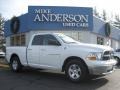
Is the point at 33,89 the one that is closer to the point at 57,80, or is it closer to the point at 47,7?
the point at 57,80

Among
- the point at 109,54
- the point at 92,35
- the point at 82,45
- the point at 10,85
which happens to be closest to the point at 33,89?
the point at 10,85

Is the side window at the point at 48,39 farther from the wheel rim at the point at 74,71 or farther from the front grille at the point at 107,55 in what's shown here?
the front grille at the point at 107,55

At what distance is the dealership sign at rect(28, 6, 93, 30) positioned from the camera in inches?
1007

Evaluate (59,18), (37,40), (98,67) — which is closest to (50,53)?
(37,40)

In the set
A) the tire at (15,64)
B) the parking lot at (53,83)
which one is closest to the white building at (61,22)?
the tire at (15,64)

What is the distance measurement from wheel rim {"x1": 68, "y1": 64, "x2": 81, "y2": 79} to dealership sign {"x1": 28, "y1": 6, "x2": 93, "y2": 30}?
1531 centimetres

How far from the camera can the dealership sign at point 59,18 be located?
1007 inches

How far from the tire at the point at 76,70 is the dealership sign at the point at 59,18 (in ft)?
50.0

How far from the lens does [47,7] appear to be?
25.9m

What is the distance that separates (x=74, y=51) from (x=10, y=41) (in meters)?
23.1

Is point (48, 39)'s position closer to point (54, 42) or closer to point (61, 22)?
point (54, 42)

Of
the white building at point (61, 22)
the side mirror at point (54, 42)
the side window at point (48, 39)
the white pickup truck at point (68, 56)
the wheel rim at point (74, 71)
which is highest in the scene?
the white building at point (61, 22)

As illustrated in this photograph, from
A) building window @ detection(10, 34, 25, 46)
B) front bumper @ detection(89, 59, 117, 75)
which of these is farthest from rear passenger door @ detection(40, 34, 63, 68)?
building window @ detection(10, 34, 25, 46)

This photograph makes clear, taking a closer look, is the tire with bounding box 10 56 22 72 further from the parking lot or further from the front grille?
the front grille
